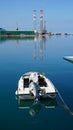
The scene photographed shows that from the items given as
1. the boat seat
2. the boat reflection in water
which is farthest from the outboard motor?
the boat seat

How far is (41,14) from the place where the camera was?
160 m

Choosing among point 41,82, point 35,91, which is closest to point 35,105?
point 35,91

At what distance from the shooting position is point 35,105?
16.8 m

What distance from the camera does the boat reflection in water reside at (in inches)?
639

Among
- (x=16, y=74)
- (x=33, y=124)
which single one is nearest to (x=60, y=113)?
(x=33, y=124)

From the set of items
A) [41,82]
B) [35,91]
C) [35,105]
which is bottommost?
[35,105]

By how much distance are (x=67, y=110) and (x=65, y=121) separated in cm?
163

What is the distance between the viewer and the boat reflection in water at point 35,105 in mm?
16234

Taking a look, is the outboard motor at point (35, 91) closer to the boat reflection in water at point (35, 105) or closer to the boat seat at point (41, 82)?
the boat reflection in water at point (35, 105)

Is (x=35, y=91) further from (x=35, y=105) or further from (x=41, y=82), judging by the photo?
(x=41, y=82)

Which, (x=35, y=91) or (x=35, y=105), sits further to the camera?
(x=35, y=91)

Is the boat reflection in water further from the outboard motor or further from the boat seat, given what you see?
the boat seat

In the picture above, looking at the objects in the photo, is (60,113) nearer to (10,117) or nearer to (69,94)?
(10,117)

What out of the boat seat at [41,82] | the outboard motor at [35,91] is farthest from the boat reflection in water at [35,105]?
the boat seat at [41,82]
